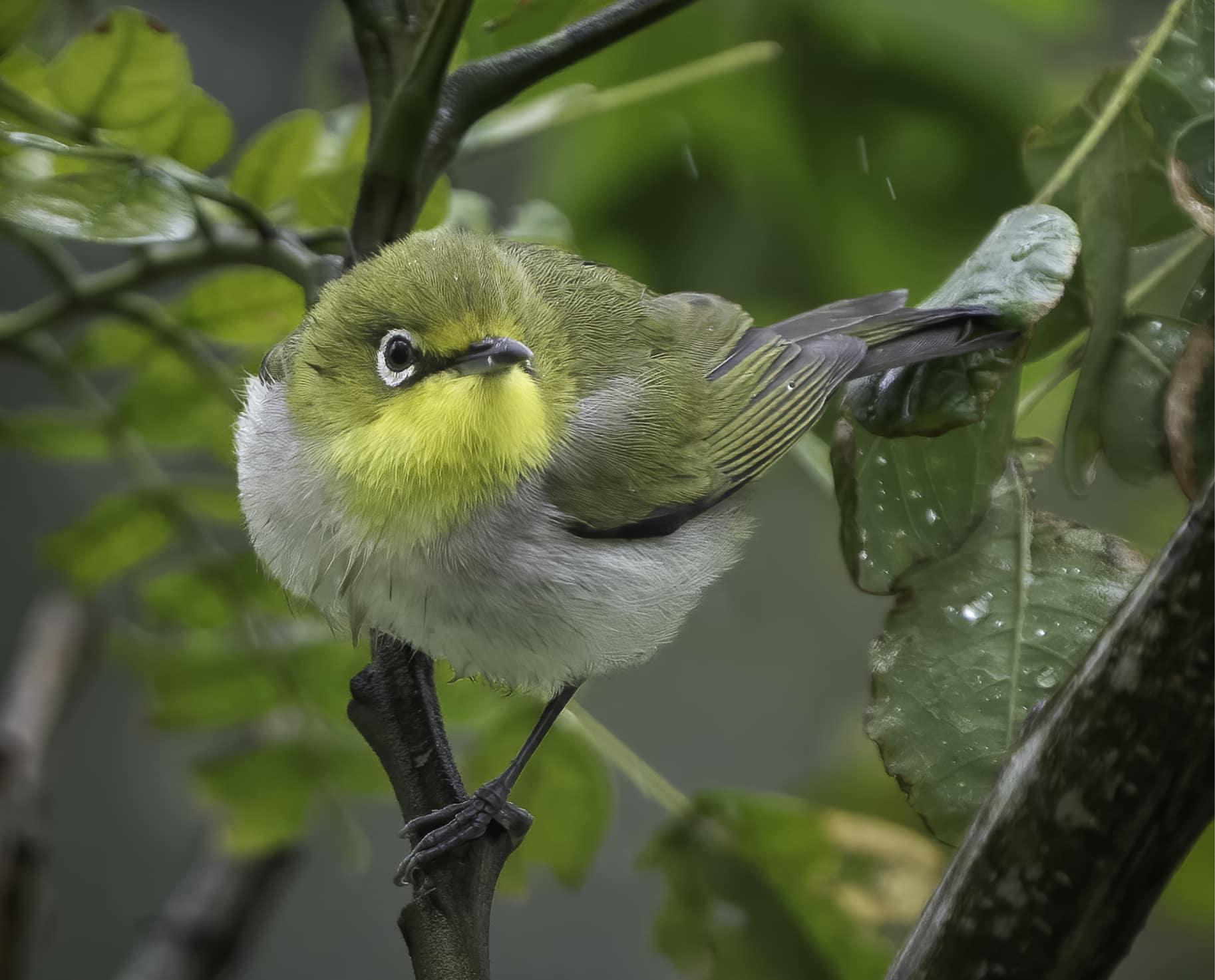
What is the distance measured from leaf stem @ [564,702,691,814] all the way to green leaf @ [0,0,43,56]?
29.8 inches

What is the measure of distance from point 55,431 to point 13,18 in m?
0.62

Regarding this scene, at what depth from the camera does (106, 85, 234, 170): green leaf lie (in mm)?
1063

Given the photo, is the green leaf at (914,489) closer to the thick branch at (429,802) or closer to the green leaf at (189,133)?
the thick branch at (429,802)

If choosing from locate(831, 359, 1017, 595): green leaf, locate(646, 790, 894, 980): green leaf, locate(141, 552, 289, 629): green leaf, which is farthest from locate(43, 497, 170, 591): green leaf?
locate(831, 359, 1017, 595): green leaf

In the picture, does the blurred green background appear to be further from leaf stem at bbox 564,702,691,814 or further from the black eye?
the black eye

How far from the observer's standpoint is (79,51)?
1008 mm

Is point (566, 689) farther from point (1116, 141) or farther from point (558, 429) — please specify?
point (1116, 141)

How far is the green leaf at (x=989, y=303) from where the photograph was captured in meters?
0.90

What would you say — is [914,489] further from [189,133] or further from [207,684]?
[207,684]

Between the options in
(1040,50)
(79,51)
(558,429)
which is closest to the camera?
(79,51)

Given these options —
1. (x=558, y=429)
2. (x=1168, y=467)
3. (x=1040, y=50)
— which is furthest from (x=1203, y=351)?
(x=1040, y=50)

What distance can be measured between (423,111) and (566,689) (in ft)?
1.86

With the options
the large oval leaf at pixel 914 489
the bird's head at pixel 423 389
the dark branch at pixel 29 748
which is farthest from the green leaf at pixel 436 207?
the dark branch at pixel 29 748

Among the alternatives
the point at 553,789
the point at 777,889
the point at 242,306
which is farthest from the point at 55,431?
the point at 777,889
